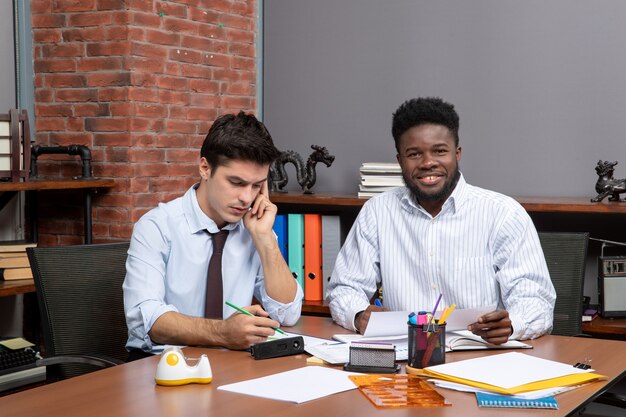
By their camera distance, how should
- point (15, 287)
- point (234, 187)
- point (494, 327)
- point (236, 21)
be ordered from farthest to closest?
1. point (236, 21)
2. point (15, 287)
3. point (234, 187)
4. point (494, 327)

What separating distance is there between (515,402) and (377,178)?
202cm

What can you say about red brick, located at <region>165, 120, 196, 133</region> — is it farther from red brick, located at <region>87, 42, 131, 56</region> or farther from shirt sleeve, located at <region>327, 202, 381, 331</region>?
shirt sleeve, located at <region>327, 202, 381, 331</region>

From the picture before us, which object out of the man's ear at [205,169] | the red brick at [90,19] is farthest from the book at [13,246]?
the man's ear at [205,169]

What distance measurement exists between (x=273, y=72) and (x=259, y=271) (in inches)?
73.6

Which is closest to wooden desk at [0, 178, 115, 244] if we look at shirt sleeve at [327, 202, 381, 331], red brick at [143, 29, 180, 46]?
red brick at [143, 29, 180, 46]

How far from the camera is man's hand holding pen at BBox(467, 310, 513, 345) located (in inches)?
84.8

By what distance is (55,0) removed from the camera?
3779mm

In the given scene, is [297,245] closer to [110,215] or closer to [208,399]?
[110,215]

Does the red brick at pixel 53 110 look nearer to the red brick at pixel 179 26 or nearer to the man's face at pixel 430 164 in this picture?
the red brick at pixel 179 26

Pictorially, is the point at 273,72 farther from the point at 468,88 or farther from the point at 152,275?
the point at 152,275

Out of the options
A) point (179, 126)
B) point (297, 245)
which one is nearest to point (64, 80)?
point (179, 126)

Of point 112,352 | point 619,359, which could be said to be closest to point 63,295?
point 112,352

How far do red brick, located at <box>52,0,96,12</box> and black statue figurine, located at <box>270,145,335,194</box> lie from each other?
106 centimetres

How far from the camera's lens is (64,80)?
3785 millimetres
